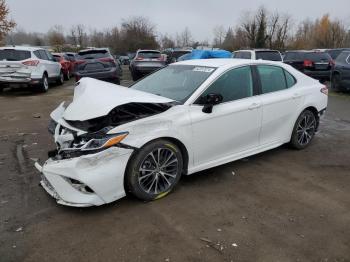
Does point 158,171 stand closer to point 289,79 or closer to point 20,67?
point 289,79

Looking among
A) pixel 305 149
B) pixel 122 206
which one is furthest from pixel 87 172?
pixel 305 149

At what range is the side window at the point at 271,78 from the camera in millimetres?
5348

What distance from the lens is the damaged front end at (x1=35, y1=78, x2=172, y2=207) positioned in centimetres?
371

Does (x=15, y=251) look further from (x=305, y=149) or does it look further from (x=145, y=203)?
(x=305, y=149)

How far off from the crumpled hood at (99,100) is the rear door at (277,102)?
5.37ft

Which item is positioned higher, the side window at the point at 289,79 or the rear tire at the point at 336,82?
the side window at the point at 289,79

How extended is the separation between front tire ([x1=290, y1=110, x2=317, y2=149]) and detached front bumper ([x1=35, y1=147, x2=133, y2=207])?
10.3 feet

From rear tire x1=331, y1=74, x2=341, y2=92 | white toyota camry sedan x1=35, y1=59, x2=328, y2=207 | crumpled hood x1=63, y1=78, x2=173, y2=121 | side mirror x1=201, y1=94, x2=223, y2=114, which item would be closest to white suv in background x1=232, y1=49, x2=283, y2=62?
rear tire x1=331, y1=74, x2=341, y2=92

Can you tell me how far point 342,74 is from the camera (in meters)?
12.8

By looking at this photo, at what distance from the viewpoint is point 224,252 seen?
3217 millimetres

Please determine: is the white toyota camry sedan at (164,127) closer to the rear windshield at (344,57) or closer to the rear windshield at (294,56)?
the rear windshield at (344,57)

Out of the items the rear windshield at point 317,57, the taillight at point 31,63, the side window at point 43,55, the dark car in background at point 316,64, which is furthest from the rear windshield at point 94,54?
the rear windshield at point 317,57

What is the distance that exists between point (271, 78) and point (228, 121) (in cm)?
131

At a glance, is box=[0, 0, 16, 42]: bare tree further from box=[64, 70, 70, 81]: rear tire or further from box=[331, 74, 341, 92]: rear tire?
box=[331, 74, 341, 92]: rear tire
